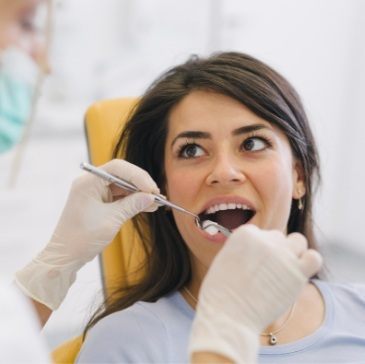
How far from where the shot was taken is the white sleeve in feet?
1.54

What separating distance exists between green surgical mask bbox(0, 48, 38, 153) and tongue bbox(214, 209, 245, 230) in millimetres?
1057

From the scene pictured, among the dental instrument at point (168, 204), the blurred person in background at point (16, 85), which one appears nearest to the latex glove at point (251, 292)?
the dental instrument at point (168, 204)

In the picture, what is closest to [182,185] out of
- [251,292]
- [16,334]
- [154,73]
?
[251,292]

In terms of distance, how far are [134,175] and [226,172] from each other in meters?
0.19

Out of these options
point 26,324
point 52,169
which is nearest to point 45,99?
point 52,169

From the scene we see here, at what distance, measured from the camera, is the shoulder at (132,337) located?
112 centimetres

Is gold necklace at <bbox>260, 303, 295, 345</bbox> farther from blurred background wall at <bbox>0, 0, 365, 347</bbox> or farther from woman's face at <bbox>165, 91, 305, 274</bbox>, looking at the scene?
blurred background wall at <bbox>0, 0, 365, 347</bbox>

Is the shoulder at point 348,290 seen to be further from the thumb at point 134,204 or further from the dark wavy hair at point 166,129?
the thumb at point 134,204

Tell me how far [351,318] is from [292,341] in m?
0.17

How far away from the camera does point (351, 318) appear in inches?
52.1

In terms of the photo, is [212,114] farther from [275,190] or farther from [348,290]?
[348,290]

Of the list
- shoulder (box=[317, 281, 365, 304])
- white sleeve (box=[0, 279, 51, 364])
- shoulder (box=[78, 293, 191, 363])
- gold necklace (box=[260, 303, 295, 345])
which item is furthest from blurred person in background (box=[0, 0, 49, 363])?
shoulder (box=[317, 281, 365, 304])

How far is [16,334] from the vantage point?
47cm

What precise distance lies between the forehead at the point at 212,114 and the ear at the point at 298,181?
0.49 feet
